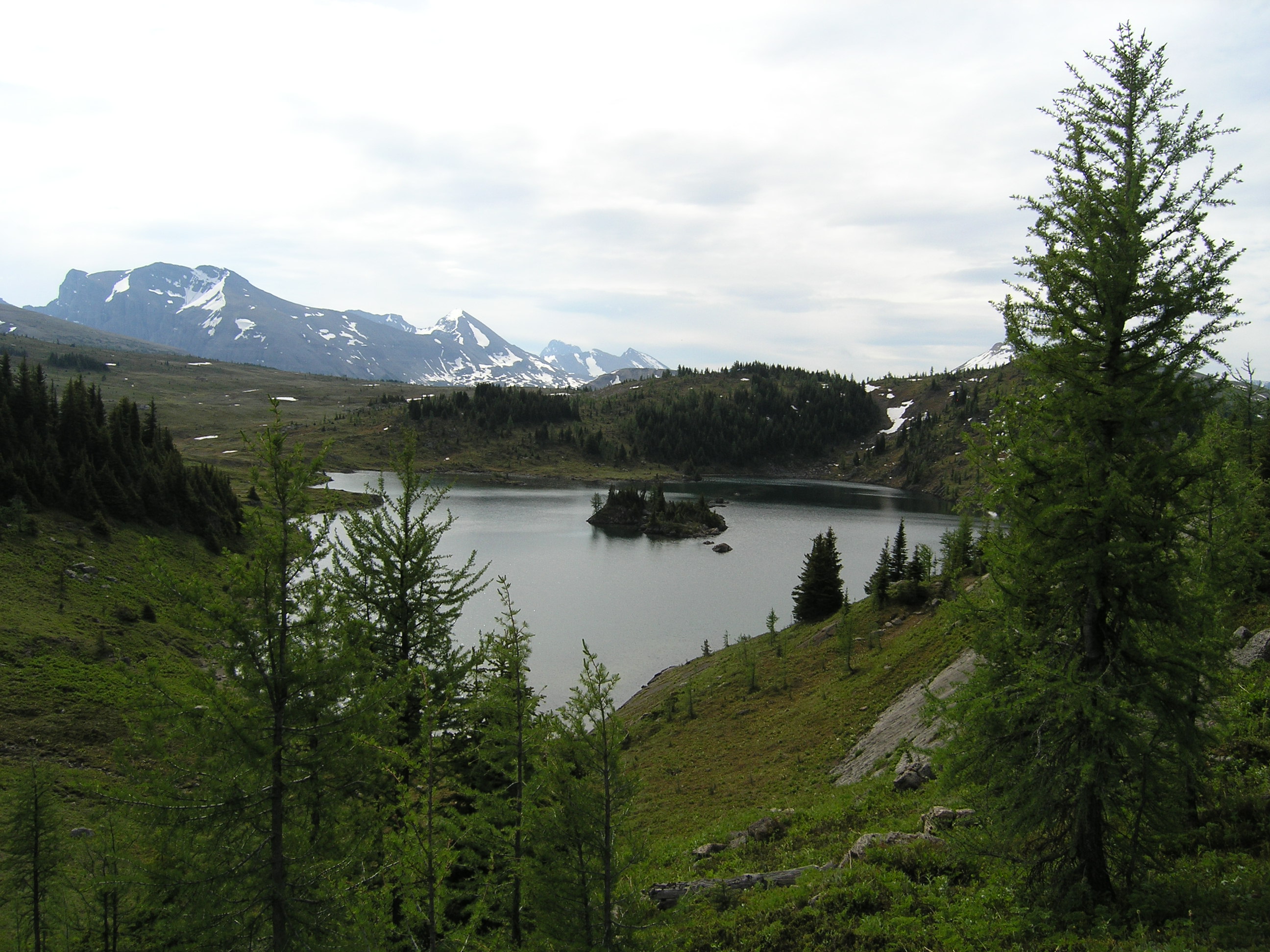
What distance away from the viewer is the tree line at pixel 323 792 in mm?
9328

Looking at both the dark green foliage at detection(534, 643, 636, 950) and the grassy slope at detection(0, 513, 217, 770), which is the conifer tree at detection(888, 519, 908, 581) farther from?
the grassy slope at detection(0, 513, 217, 770)

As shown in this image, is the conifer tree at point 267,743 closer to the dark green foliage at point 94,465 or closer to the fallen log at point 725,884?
the fallen log at point 725,884

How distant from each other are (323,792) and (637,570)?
7661 centimetres

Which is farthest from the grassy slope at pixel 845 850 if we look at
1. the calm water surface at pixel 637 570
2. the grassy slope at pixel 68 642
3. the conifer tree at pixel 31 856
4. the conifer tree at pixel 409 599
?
the grassy slope at pixel 68 642

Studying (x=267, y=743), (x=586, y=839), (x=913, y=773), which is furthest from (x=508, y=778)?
(x=913, y=773)

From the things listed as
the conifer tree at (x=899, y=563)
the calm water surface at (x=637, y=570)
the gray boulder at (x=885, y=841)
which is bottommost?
the calm water surface at (x=637, y=570)

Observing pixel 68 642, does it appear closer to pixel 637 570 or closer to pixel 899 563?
pixel 899 563

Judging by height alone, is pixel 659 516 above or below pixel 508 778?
below

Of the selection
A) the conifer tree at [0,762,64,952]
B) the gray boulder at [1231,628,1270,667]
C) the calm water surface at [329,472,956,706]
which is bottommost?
the calm water surface at [329,472,956,706]

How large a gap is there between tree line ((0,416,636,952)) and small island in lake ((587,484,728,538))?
103m

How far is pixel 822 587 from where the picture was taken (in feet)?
170

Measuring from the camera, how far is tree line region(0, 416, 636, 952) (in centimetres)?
933

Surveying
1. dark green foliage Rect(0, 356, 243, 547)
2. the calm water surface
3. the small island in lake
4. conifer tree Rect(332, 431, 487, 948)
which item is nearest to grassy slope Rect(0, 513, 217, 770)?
dark green foliage Rect(0, 356, 243, 547)

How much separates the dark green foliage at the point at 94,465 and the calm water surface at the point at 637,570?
673 inches
